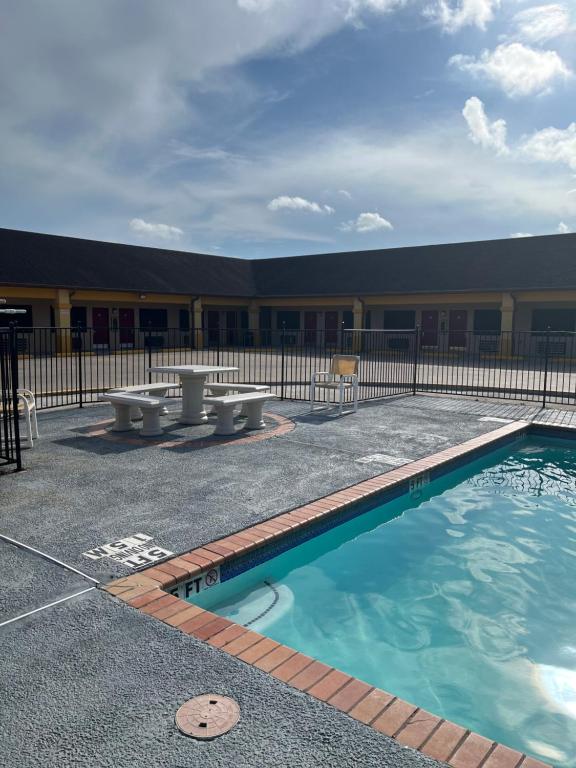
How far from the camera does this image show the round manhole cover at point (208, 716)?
8.14ft

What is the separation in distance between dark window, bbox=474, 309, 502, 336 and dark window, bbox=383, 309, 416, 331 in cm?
336

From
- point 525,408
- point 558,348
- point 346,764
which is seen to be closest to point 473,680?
point 346,764

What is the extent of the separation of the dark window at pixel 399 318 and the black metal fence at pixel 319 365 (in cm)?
87

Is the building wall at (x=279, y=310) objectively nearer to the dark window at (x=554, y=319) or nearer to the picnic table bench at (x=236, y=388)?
the dark window at (x=554, y=319)

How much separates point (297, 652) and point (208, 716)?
706 mm

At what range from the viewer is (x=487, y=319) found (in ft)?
92.9

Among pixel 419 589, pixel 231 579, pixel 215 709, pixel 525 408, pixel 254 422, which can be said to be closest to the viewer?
pixel 215 709

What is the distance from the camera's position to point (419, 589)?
15.6 ft

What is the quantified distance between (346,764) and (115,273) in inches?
1119

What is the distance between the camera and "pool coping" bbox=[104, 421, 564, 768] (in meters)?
2.43

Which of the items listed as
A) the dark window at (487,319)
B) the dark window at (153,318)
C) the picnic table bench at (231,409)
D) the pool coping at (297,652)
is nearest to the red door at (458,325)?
the dark window at (487,319)

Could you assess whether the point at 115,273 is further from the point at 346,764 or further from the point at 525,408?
the point at 346,764

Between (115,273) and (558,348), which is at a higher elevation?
(115,273)

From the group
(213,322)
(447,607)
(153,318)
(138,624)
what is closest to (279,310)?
(213,322)
